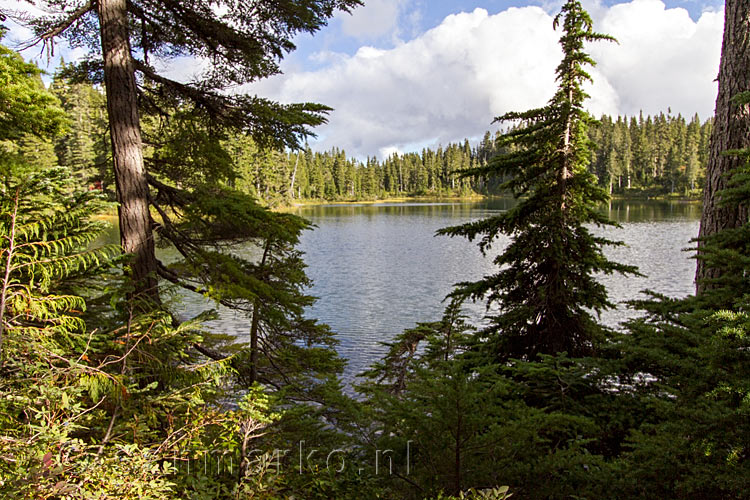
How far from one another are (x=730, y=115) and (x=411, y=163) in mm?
121207

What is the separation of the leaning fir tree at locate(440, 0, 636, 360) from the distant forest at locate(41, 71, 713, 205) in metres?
28.4

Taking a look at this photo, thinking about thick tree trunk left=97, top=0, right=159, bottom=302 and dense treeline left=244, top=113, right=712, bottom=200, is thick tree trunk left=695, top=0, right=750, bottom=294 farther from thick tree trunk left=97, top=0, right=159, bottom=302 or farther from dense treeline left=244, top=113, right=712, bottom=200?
dense treeline left=244, top=113, right=712, bottom=200

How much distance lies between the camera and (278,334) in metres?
7.43

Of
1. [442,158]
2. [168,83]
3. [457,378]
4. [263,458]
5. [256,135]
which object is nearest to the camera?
[457,378]

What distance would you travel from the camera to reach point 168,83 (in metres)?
5.34

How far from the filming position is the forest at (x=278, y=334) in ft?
8.49

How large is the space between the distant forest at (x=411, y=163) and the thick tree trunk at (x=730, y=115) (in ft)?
95.6

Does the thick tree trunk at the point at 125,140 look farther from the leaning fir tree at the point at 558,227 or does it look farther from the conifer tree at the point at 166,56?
the leaning fir tree at the point at 558,227

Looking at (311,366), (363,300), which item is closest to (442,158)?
(363,300)

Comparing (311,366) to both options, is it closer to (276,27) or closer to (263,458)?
(263,458)

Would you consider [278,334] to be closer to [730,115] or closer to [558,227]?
[558,227]

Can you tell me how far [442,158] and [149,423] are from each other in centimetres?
12378

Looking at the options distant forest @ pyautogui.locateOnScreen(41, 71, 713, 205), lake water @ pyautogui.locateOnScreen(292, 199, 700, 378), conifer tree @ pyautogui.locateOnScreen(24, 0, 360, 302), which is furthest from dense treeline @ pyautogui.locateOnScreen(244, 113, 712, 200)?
conifer tree @ pyautogui.locateOnScreen(24, 0, 360, 302)

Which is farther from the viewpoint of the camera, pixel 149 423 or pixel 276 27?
pixel 276 27
